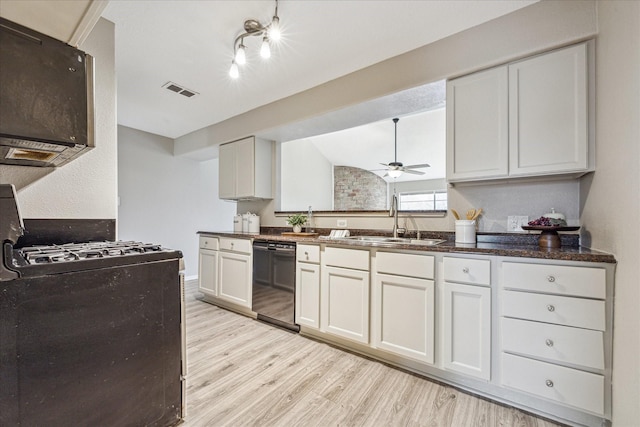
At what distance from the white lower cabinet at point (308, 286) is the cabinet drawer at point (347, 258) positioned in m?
0.12

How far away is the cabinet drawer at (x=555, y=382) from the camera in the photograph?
1.36 metres

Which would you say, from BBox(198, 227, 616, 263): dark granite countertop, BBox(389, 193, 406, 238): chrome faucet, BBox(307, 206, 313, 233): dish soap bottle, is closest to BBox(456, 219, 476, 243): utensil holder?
BBox(198, 227, 616, 263): dark granite countertop

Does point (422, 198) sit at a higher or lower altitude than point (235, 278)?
higher

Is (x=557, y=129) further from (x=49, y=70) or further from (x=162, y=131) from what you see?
(x=162, y=131)

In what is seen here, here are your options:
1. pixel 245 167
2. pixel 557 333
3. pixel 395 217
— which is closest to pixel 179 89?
pixel 245 167

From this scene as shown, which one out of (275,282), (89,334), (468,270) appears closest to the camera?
(89,334)

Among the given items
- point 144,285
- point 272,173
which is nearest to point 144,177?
point 272,173

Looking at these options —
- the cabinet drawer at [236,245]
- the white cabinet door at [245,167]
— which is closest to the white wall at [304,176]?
the white cabinet door at [245,167]

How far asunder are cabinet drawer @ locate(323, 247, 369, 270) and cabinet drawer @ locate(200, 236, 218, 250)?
5.42ft

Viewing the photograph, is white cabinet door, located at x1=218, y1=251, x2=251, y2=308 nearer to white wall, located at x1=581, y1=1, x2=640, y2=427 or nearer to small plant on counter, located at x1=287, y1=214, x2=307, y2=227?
small plant on counter, located at x1=287, y1=214, x2=307, y2=227

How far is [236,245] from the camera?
121 inches

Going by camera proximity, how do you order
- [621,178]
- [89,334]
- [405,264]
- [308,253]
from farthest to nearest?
1. [308,253]
2. [405,264]
3. [621,178]
4. [89,334]

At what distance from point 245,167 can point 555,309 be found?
327 cm

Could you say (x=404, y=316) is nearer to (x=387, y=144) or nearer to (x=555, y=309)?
(x=555, y=309)
